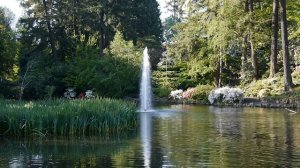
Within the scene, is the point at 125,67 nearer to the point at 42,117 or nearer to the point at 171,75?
the point at 171,75

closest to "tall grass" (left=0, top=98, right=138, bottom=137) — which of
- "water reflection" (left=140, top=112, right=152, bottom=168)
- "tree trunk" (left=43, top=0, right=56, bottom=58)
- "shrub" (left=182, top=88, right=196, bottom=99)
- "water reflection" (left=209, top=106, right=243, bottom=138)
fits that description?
"water reflection" (left=140, top=112, right=152, bottom=168)

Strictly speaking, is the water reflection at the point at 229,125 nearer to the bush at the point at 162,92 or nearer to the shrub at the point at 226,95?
the shrub at the point at 226,95

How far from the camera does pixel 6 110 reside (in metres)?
15.3

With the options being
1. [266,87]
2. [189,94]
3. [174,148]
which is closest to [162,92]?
[189,94]

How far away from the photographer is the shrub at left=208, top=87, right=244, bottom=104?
1212 inches

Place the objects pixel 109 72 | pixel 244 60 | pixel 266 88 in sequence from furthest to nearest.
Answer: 1. pixel 244 60
2. pixel 109 72
3. pixel 266 88

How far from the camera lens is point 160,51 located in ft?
152

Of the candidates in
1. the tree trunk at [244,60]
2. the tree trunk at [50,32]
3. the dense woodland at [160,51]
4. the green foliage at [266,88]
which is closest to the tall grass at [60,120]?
the dense woodland at [160,51]

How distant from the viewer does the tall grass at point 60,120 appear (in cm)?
1515

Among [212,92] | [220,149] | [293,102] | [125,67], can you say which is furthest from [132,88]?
[220,149]

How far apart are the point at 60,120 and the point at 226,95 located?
1760 cm

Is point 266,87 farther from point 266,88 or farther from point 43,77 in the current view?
point 43,77

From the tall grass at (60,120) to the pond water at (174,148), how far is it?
646 millimetres

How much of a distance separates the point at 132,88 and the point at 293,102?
13893 mm
